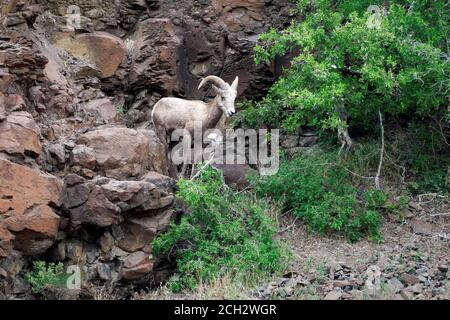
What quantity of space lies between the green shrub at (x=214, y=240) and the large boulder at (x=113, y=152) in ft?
2.93

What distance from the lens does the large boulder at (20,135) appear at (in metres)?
9.20

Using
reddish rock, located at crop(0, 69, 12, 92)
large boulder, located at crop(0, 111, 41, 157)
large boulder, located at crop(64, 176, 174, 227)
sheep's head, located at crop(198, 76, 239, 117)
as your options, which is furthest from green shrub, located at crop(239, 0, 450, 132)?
reddish rock, located at crop(0, 69, 12, 92)

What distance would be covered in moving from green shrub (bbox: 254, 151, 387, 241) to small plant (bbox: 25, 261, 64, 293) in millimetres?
3915

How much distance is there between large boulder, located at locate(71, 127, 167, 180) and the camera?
10023 mm

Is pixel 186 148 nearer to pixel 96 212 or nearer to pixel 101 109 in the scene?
pixel 101 109

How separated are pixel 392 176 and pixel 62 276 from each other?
20.4 ft

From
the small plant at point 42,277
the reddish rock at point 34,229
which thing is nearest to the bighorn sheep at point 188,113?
the reddish rock at point 34,229

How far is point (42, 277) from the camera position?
29.3ft

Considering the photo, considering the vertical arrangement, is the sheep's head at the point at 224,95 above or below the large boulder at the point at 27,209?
above

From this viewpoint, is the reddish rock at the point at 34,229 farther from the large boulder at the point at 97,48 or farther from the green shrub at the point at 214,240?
the large boulder at the point at 97,48

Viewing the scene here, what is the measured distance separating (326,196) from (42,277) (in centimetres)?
476

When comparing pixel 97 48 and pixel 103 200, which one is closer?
pixel 103 200

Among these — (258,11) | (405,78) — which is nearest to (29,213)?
(405,78)

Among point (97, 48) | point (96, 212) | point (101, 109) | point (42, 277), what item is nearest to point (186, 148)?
point (101, 109)
